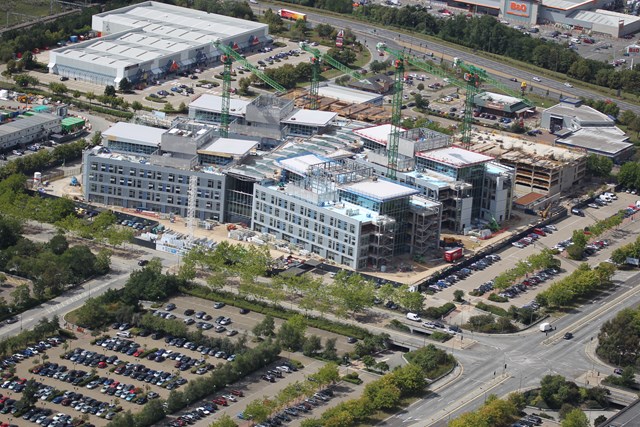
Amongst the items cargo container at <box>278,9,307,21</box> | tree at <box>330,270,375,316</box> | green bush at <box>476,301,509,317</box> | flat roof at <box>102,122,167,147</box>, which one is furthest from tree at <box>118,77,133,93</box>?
green bush at <box>476,301,509,317</box>

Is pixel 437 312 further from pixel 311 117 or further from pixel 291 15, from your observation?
pixel 291 15

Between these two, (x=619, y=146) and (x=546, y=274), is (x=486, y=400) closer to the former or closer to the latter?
(x=546, y=274)

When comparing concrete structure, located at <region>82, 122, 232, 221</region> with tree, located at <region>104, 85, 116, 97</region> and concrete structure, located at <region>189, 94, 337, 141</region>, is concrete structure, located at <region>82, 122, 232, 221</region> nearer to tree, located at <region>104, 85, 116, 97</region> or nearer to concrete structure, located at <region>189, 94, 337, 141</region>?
concrete structure, located at <region>189, 94, 337, 141</region>

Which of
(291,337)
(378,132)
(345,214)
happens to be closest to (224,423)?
(291,337)

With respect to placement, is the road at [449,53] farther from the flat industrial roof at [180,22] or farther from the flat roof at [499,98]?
the flat industrial roof at [180,22]

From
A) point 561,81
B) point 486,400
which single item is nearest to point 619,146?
point 561,81

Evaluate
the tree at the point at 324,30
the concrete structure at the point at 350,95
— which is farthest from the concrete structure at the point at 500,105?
the tree at the point at 324,30
